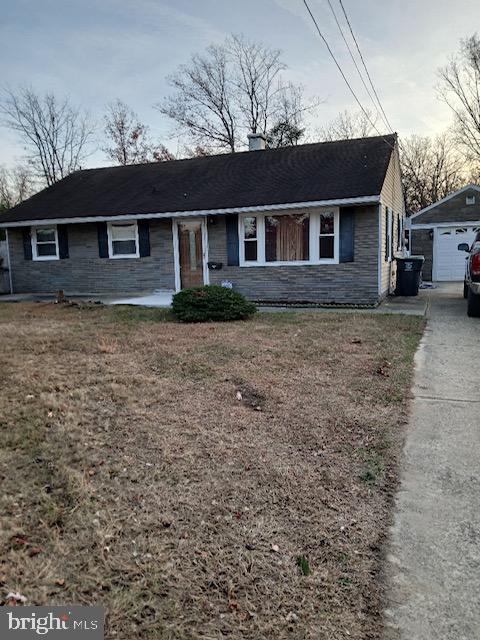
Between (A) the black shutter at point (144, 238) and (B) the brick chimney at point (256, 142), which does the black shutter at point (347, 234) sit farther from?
(B) the brick chimney at point (256, 142)

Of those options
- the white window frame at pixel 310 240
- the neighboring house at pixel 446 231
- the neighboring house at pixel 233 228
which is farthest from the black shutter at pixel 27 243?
the neighboring house at pixel 446 231

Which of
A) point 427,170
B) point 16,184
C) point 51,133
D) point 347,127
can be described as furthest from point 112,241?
point 427,170

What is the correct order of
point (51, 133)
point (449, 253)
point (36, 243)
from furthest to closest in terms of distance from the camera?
point (51, 133) → point (449, 253) → point (36, 243)

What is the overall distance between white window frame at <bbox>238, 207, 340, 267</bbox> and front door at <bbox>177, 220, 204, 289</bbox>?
136 cm

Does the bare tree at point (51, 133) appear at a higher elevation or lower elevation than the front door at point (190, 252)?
higher

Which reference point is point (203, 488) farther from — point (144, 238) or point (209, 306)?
point (144, 238)

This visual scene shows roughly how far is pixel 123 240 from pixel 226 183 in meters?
3.63

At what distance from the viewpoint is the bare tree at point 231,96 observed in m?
29.3

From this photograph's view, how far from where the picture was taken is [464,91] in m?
27.2

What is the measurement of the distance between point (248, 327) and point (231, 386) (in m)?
3.49

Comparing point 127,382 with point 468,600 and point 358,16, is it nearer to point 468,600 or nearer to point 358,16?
point 468,600

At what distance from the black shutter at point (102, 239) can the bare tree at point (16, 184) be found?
19941mm

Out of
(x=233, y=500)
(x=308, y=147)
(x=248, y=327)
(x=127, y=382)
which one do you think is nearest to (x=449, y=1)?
(x=308, y=147)

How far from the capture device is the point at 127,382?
482 centimetres
